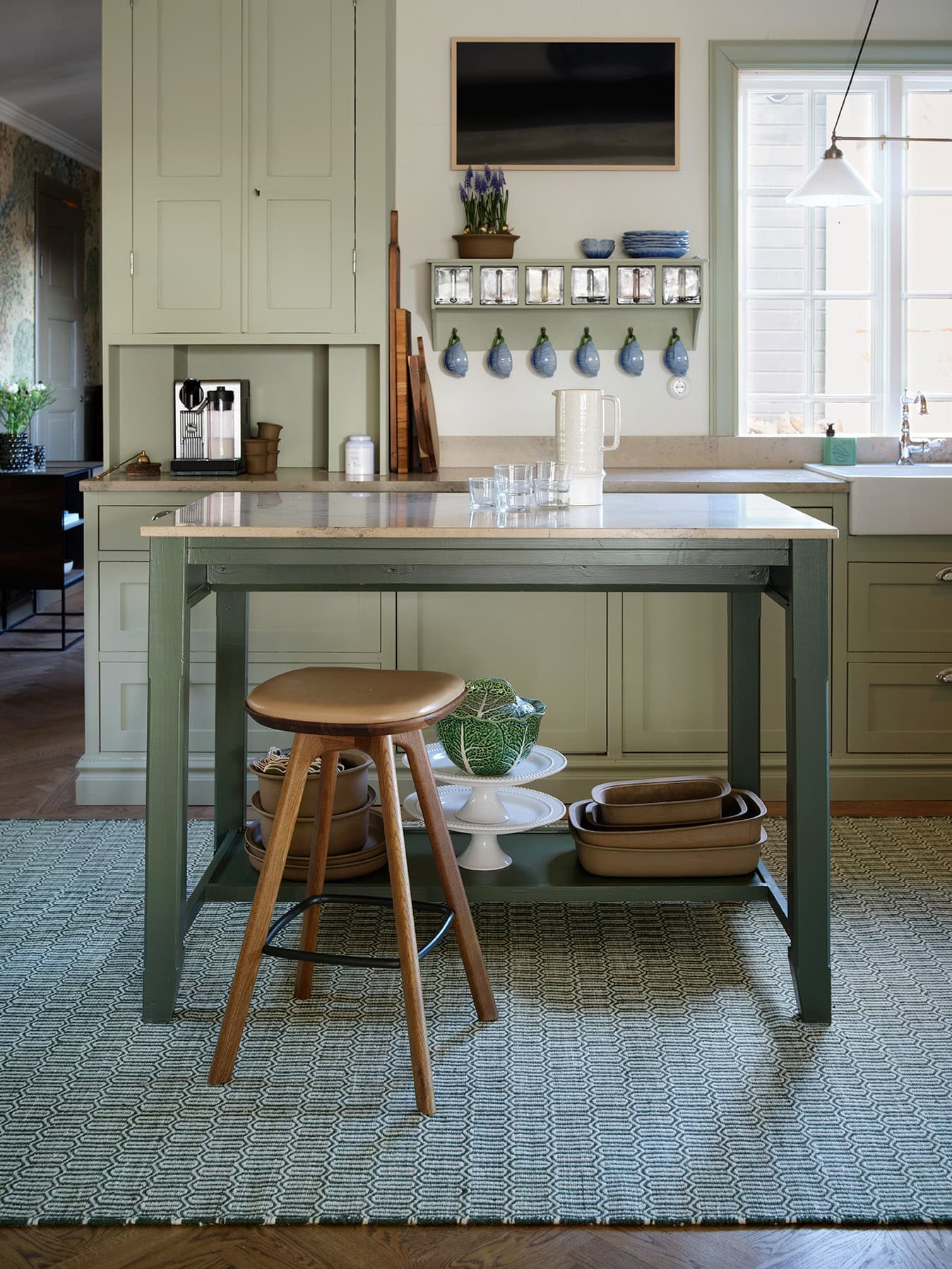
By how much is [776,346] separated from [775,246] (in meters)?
0.35

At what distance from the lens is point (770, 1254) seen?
1.75 m

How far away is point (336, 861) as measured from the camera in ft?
8.82

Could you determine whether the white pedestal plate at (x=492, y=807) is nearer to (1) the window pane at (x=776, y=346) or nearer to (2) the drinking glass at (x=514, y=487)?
(2) the drinking glass at (x=514, y=487)

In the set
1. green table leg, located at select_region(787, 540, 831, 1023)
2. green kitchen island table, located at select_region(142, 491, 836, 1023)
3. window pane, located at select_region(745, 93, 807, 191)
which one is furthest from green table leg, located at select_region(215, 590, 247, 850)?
window pane, located at select_region(745, 93, 807, 191)

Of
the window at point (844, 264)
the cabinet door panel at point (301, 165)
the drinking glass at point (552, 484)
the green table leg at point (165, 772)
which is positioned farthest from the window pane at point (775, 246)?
the green table leg at point (165, 772)

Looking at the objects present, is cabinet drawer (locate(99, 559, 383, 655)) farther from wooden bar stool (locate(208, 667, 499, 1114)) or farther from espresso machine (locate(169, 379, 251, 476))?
wooden bar stool (locate(208, 667, 499, 1114))

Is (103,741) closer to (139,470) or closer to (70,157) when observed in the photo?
(139,470)

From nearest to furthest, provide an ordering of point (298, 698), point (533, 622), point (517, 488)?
point (298, 698)
point (517, 488)
point (533, 622)

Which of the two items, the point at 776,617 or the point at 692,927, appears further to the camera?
the point at 776,617

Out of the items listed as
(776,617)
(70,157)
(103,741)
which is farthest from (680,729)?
(70,157)

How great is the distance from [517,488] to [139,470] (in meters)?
1.80

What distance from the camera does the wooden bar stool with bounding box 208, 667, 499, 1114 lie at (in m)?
2.12

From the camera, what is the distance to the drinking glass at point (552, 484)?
272 centimetres

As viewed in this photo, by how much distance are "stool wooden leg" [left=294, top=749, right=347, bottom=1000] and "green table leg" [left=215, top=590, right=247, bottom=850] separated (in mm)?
536
